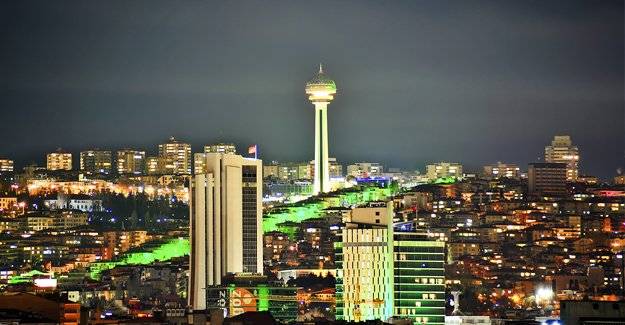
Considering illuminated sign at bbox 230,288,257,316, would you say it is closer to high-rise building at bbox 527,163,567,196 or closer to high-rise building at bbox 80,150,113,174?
high-rise building at bbox 527,163,567,196

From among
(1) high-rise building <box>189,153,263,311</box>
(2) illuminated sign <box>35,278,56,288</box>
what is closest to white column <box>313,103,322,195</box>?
(1) high-rise building <box>189,153,263,311</box>

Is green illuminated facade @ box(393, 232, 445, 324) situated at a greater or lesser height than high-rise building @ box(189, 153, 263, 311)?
lesser

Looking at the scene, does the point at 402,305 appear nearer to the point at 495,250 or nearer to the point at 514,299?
the point at 514,299

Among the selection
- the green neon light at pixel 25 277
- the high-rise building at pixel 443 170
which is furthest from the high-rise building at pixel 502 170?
the green neon light at pixel 25 277

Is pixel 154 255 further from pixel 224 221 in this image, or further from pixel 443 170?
pixel 443 170

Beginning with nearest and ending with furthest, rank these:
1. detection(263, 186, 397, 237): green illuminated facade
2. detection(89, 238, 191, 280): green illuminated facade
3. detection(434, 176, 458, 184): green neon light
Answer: detection(89, 238, 191, 280): green illuminated facade
detection(263, 186, 397, 237): green illuminated facade
detection(434, 176, 458, 184): green neon light
